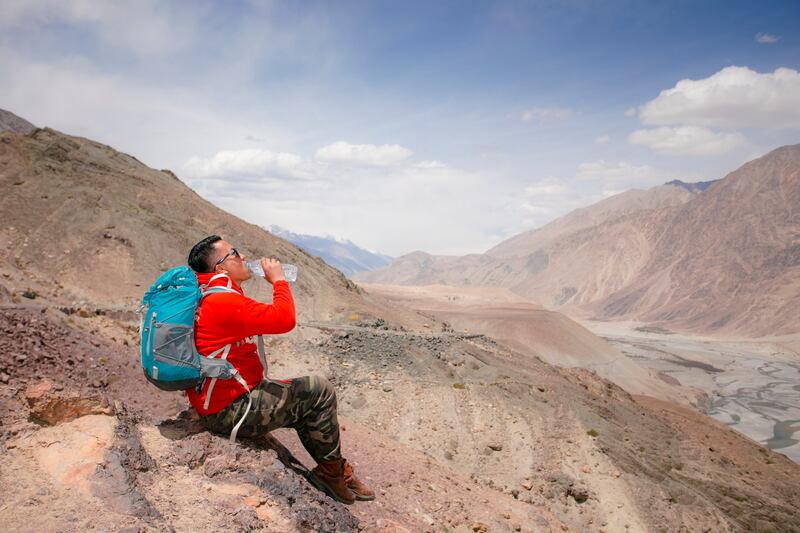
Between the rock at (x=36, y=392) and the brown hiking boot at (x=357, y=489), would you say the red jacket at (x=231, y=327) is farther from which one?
the brown hiking boot at (x=357, y=489)

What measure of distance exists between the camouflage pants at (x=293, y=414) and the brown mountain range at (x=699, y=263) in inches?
3549

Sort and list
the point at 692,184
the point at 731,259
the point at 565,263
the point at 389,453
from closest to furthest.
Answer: the point at 389,453
the point at 731,259
the point at 565,263
the point at 692,184

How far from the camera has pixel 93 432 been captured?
3.61 meters

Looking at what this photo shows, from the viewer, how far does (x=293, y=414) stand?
3967mm

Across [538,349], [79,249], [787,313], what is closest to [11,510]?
[79,249]

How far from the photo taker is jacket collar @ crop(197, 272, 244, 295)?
375 cm

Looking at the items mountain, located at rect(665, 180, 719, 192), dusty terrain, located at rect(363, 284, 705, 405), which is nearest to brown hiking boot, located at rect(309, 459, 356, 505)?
dusty terrain, located at rect(363, 284, 705, 405)

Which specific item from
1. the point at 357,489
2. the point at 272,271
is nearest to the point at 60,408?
the point at 272,271

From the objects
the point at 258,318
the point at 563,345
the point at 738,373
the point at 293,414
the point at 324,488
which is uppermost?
the point at 258,318

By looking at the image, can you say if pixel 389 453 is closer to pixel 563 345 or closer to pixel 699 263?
pixel 563 345

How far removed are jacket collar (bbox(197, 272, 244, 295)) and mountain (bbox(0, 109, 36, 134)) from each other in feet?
310

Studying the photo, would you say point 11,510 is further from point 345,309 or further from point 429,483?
point 345,309

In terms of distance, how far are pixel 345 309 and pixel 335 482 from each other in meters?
18.0

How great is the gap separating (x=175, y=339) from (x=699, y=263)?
380ft
